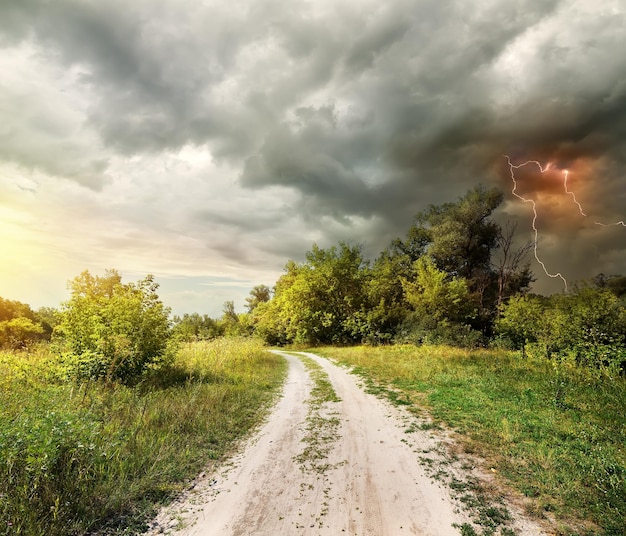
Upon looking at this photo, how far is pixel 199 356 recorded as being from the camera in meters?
16.9

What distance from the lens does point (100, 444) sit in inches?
229

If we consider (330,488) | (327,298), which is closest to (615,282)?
(327,298)

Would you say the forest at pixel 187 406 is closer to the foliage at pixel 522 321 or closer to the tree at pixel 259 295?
the foliage at pixel 522 321

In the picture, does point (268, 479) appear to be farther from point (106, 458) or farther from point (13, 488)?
point (13, 488)

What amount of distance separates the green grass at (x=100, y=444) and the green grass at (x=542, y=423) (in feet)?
19.8

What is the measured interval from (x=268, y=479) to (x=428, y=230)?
47.0 m

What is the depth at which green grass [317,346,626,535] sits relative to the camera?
4812 mm

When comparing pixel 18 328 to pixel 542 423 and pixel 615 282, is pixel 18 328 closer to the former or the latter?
pixel 542 423

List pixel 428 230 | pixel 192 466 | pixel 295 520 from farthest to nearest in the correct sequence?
pixel 428 230
pixel 192 466
pixel 295 520

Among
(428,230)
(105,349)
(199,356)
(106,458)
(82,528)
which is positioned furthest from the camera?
(428,230)

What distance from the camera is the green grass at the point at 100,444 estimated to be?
166 inches

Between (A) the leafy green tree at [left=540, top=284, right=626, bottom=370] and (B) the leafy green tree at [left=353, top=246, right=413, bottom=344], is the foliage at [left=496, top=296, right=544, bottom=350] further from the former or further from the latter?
(B) the leafy green tree at [left=353, top=246, right=413, bottom=344]

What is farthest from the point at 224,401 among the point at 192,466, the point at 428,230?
the point at 428,230

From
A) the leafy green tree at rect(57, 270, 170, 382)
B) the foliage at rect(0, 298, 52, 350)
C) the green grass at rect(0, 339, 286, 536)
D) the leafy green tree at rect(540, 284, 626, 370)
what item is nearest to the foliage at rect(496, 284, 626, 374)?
the leafy green tree at rect(540, 284, 626, 370)
